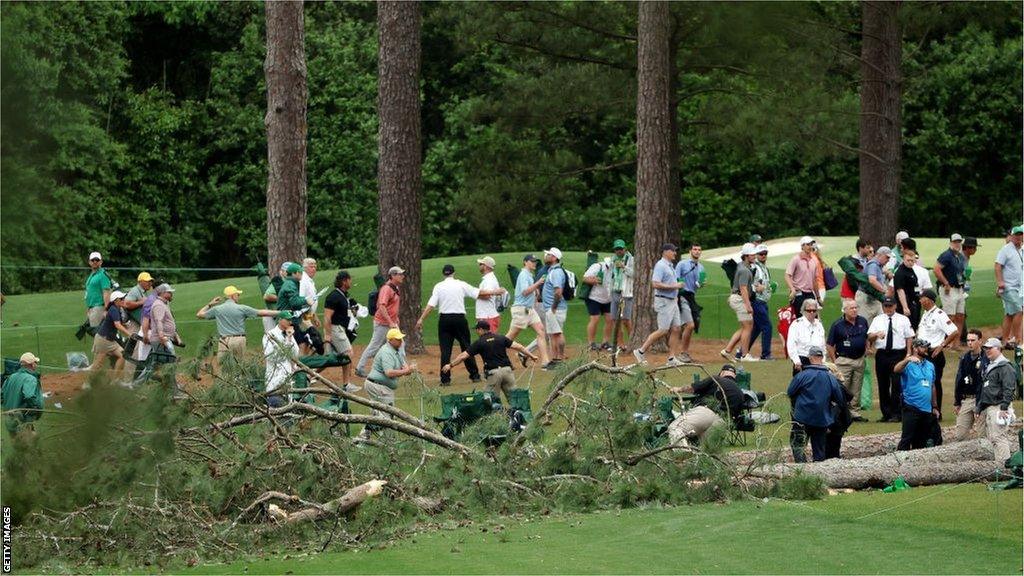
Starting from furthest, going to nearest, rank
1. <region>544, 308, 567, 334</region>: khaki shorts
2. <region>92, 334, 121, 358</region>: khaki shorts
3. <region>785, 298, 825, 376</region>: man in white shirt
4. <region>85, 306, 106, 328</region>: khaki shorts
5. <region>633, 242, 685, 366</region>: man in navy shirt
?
1. <region>544, 308, 567, 334</region>: khaki shorts
2. <region>85, 306, 106, 328</region>: khaki shorts
3. <region>633, 242, 685, 366</region>: man in navy shirt
4. <region>92, 334, 121, 358</region>: khaki shorts
5. <region>785, 298, 825, 376</region>: man in white shirt

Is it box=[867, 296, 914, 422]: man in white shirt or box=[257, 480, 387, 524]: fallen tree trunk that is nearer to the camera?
box=[257, 480, 387, 524]: fallen tree trunk

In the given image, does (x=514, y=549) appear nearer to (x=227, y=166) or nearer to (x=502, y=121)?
(x=502, y=121)

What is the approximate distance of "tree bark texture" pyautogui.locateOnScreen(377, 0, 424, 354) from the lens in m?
24.7

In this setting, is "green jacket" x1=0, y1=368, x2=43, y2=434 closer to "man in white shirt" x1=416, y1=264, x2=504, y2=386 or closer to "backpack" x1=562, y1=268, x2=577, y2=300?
"man in white shirt" x1=416, y1=264, x2=504, y2=386

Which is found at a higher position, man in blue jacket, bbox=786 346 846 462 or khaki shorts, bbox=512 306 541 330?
khaki shorts, bbox=512 306 541 330

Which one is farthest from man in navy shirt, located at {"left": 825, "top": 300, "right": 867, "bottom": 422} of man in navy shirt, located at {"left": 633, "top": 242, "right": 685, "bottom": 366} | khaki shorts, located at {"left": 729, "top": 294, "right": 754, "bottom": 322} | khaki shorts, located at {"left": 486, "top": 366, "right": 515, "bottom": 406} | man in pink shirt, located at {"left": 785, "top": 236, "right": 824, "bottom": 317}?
khaki shorts, located at {"left": 486, "top": 366, "right": 515, "bottom": 406}

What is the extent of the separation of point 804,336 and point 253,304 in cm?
1310

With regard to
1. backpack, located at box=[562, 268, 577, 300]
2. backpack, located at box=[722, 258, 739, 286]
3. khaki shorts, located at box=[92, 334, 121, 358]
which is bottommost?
khaki shorts, located at box=[92, 334, 121, 358]

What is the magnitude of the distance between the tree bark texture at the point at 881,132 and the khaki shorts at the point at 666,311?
26.0 feet

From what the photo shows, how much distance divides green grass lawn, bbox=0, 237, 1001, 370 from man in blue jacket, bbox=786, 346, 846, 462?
34.7 feet

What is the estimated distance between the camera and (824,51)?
3084cm

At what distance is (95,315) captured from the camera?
22391 millimetres

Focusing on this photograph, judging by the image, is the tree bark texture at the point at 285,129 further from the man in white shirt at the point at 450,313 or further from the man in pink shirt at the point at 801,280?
the man in pink shirt at the point at 801,280

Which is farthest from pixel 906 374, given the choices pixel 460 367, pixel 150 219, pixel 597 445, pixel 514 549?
pixel 150 219
